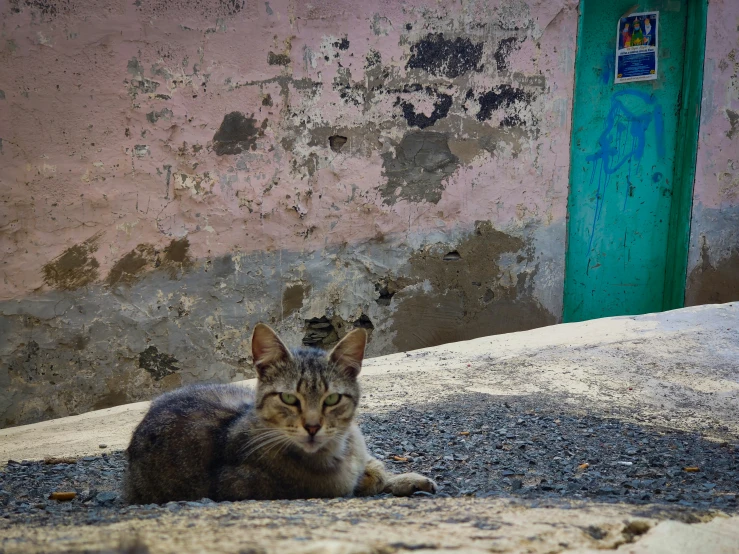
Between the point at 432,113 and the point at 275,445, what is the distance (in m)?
4.44

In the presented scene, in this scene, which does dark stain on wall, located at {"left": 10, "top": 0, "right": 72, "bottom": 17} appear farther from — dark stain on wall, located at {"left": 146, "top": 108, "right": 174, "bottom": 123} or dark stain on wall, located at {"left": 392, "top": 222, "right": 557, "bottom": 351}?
dark stain on wall, located at {"left": 392, "top": 222, "right": 557, "bottom": 351}

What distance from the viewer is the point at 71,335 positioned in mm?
5637

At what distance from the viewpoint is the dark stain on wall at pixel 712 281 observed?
741cm

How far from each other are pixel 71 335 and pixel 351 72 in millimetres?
3185

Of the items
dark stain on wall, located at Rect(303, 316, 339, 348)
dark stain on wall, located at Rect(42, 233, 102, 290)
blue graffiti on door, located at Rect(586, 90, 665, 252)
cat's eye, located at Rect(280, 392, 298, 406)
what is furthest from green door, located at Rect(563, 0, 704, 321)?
cat's eye, located at Rect(280, 392, 298, 406)

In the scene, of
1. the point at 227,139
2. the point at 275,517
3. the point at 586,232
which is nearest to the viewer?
the point at 275,517

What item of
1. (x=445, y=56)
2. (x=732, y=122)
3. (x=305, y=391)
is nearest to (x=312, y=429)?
(x=305, y=391)

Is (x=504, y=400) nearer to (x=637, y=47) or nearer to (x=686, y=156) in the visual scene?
(x=686, y=156)

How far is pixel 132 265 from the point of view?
5.80 metres

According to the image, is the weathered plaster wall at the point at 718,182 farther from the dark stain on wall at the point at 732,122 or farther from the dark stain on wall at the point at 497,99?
the dark stain on wall at the point at 497,99

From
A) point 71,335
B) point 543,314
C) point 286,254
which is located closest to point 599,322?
point 543,314

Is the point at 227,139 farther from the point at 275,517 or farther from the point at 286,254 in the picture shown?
the point at 275,517

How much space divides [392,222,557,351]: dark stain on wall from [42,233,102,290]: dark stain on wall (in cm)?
266

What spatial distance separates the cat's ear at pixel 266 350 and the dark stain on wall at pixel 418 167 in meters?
3.79
